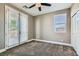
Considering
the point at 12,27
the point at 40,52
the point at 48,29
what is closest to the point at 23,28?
the point at 12,27

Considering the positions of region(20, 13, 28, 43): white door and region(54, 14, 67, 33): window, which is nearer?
region(54, 14, 67, 33): window

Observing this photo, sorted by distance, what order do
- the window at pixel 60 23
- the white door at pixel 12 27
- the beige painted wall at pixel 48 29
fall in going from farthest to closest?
the beige painted wall at pixel 48 29
the window at pixel 60 23
the white door at pixel 12 27

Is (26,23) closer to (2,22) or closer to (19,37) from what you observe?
(19,37)

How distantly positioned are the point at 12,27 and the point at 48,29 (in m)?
1.79

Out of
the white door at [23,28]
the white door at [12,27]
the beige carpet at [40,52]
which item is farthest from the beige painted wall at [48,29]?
the white door at [12,27]

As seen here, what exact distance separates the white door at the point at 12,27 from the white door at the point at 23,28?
32 centimetres

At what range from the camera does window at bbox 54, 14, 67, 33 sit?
3.45 meters

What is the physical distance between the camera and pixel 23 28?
172 inches

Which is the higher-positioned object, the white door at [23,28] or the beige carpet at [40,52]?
the white door at [23,28]

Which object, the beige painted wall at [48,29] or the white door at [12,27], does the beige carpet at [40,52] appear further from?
the beige painted wall at [48,29]

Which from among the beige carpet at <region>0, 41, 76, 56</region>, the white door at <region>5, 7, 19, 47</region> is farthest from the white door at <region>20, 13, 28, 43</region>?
the beige carpet at <region>0, 41, 76, 56</region>

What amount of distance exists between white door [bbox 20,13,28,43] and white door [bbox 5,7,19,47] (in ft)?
1.05

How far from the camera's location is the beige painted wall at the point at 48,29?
375cm

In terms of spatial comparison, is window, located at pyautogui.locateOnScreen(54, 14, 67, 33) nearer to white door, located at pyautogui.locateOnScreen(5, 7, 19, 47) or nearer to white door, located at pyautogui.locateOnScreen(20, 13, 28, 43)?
white door, located at pyautogui.locateOnScreen(20, 13, 28, 43)
